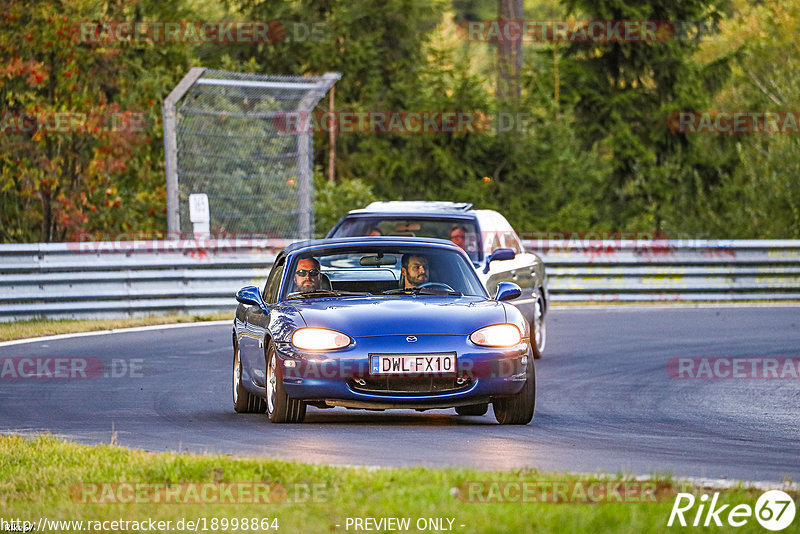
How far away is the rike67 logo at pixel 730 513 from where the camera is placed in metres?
6.55

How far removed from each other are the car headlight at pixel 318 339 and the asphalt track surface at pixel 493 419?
546mm

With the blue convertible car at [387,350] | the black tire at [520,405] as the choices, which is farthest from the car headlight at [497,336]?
the black tire at [520,405]

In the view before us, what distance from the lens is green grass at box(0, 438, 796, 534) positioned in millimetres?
6516

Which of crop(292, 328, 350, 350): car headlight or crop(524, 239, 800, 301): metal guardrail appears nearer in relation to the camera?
crop(292, 328, 350, 350): car headlight

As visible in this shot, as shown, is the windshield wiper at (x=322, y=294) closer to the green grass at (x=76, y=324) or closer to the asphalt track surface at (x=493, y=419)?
the asphalt track surface at (x=493, y=419)

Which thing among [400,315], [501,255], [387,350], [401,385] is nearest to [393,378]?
[401,385]

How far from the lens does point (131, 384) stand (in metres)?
13.8

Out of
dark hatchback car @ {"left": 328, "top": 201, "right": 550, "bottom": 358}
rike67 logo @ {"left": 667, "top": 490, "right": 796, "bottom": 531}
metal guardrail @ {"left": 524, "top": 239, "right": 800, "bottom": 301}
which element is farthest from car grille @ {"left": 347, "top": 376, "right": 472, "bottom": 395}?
metal guardrail @ {"left": 524, "top": 239, "right": 800, "bottom": 301}

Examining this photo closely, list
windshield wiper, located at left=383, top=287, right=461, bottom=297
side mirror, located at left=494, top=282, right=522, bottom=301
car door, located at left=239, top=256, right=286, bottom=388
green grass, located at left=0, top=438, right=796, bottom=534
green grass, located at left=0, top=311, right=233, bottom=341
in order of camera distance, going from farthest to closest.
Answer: green grass, located at left=0, top=311, right=233, bottom=341 → side mirror, located at left=494, top=282, right=522, bottom=301 → windshield wiper, located at left=383, top=287, right=461, bottom=297 → car door, located at left=239, top=256, right=286, bottom=388 → green grass, located at left=0, top=438, right=796, bottom=534

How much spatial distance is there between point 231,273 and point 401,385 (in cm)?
1246

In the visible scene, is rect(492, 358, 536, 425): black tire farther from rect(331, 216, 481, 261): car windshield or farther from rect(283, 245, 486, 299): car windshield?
rect(331, 216, 481, 261): car windshield

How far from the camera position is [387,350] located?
403 inches

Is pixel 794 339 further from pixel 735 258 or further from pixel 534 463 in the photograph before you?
pixel 534 463

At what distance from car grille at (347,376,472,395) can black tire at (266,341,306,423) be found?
570mm
